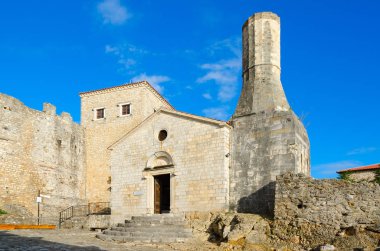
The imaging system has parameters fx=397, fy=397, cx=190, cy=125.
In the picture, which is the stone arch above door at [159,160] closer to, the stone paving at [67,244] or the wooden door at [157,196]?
the wooden door at [157,196]

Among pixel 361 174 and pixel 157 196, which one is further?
pixel 361 174

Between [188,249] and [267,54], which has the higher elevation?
[267,54]

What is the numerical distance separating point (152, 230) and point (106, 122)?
15260 mm

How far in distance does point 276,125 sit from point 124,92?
613 inches

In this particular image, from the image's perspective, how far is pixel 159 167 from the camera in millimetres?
18375

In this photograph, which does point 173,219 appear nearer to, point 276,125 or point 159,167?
point 159,167

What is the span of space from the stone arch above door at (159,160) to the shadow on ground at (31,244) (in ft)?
20.0

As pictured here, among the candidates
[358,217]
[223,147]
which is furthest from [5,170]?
[358,217]

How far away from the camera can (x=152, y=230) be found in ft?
50.9

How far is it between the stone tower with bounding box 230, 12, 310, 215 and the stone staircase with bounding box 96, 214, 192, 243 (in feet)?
7.93

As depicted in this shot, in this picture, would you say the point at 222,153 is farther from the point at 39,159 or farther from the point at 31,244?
the point at 39,159

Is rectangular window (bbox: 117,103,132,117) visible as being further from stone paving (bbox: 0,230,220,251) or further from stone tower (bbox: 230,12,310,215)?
stone paving (bbox: 0,230,220,251)

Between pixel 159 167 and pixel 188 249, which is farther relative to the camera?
pixel 159 167

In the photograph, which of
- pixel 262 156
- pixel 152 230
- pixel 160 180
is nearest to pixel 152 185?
pixel 160 180
